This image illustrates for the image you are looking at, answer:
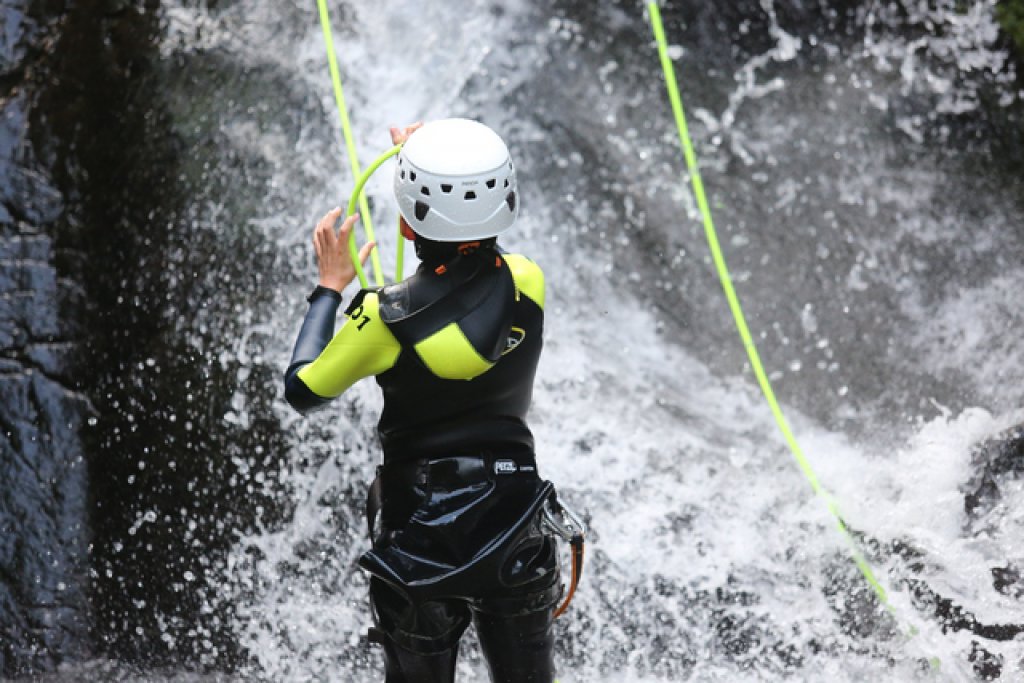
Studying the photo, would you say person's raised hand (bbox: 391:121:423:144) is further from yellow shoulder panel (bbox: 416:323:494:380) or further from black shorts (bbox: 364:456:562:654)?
black shorts (bbox: 364:456:562:654)

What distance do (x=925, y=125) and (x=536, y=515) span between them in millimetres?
4149

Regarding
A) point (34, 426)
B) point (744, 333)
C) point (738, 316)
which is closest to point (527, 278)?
point (744, 333)

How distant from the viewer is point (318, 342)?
8.61ft

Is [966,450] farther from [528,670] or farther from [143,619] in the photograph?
[143,619]

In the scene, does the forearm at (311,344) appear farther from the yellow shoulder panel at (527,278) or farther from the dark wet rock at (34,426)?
the dark wet rock at (34,426)

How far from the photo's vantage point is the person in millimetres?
2527

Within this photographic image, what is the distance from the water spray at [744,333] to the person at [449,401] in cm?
189

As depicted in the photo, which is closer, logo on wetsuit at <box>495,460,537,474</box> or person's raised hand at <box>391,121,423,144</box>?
logo on wetsuit at <box>495,460,537,474</box>

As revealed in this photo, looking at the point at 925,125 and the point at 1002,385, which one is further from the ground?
the point at 925,125

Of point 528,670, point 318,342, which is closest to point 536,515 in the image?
point 528,670

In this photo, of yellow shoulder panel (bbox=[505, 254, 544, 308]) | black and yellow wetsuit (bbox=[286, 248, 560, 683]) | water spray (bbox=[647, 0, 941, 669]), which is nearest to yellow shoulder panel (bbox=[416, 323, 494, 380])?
black and yellow wetsuit (bbox=[286, 248, 560, 683])

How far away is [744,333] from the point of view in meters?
4.96

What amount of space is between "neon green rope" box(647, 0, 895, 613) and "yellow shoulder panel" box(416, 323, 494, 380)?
92.5 inches

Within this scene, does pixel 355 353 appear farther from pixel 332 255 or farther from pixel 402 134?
pixel 402 134
